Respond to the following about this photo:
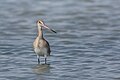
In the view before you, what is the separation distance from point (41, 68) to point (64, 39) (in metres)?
4.00

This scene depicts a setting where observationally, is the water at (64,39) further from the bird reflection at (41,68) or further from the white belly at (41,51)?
the white belly at (41,51)

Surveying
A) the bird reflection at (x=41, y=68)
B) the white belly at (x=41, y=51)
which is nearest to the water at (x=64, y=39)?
the bird reflection at (x=41, y=68)

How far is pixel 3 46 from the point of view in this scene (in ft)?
64.3

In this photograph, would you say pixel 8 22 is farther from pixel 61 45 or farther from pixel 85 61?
pixel 85 61

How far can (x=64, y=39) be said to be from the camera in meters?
20.8

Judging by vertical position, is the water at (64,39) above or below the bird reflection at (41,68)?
above

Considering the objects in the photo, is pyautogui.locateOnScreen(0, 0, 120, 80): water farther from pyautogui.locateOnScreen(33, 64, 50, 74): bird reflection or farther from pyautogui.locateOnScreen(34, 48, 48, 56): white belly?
pyautogui.locateOnScreen(34, 48, 48, 56): white belly

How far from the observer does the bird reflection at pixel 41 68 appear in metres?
16.6

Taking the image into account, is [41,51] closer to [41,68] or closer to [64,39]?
[41,68]

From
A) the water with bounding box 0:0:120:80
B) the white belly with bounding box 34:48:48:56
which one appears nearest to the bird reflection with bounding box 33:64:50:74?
the water with bounding box 0:0:120:80

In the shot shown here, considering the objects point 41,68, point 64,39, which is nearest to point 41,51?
point 41,68

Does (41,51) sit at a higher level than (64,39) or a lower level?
lower

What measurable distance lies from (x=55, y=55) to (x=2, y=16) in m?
7.05

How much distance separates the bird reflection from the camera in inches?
653
